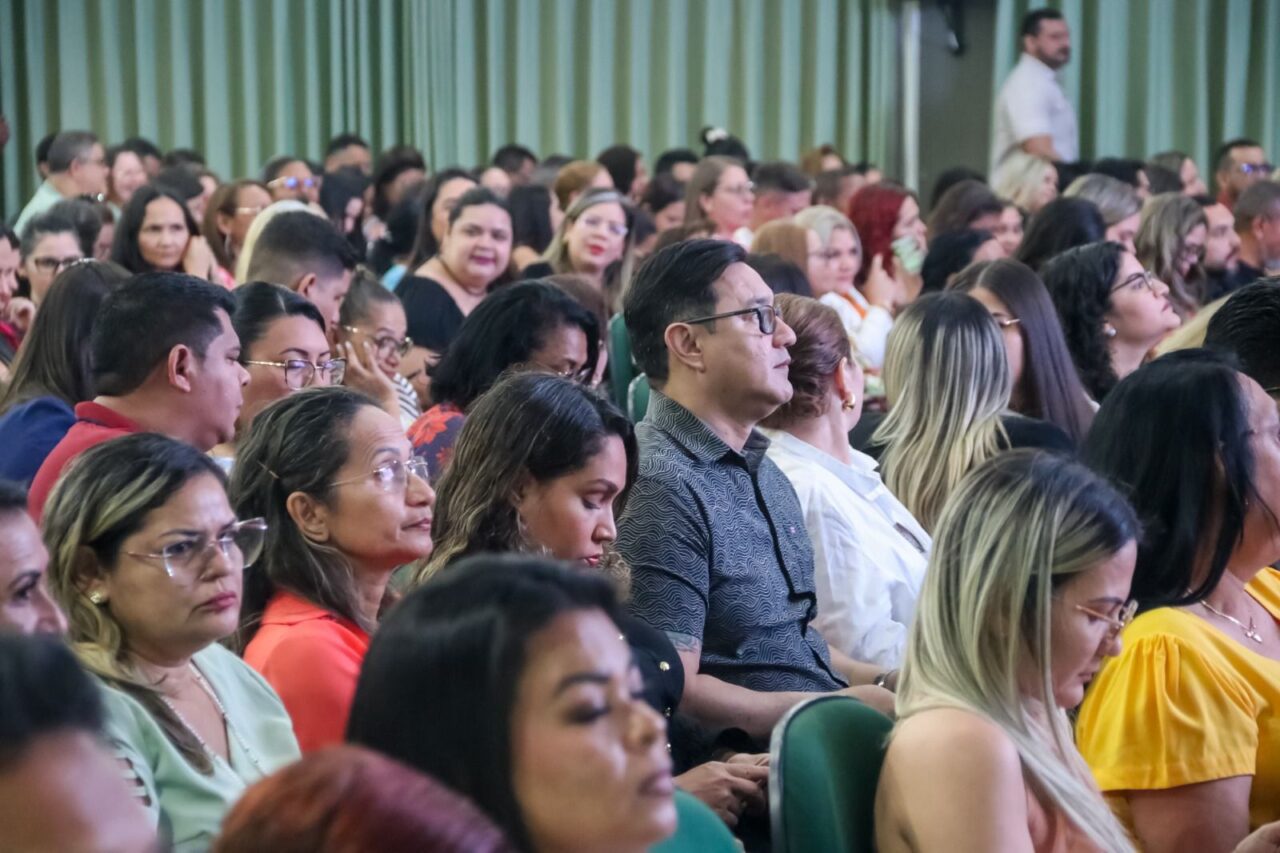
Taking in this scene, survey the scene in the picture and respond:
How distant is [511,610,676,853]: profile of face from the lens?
1.31m

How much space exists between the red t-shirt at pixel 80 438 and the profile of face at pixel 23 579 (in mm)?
921

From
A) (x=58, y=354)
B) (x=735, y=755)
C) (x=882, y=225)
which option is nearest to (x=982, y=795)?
(x=735, y=755)

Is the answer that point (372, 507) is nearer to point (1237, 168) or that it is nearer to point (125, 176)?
point (125, 176)

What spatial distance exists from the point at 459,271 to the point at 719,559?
270cm

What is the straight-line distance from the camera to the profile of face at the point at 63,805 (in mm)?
1055

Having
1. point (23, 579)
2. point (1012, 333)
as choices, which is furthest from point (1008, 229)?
point (23, 579)

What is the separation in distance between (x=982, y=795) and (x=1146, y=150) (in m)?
8.57

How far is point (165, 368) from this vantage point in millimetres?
2980

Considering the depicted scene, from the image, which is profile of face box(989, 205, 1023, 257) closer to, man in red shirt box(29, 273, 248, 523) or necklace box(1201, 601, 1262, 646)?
man in red shirt box(29, 273, 248, 523)

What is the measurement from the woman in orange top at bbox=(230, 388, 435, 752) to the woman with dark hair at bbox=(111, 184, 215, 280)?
10.7ft

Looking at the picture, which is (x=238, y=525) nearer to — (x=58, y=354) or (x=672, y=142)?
(x=58, y=354)

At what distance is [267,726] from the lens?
2111 mm

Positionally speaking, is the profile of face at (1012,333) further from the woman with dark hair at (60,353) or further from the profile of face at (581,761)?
the profile of face at (581,761)

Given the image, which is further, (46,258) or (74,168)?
(74,168)
